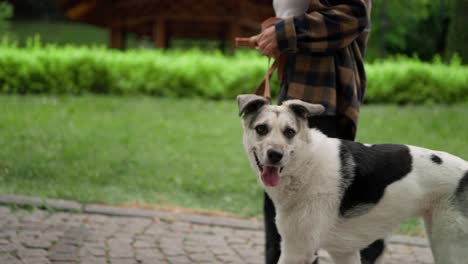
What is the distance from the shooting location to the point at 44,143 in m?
9.12

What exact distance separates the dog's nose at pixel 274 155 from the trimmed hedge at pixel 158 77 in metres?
10.7

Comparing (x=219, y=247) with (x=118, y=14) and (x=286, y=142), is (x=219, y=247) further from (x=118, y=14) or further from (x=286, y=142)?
(x=118, y=14)

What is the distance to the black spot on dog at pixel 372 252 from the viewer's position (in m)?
4.09

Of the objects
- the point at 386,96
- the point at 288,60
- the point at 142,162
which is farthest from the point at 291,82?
the point at 386,96

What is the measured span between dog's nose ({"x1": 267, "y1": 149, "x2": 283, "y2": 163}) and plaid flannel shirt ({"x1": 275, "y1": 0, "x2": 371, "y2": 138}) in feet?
2.32

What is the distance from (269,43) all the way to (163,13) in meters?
15.6

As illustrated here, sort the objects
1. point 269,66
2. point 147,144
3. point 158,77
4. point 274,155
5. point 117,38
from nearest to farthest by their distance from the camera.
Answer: point 274,155 < point 269,66 < point 147,144 < point 158,77 < point 117,38

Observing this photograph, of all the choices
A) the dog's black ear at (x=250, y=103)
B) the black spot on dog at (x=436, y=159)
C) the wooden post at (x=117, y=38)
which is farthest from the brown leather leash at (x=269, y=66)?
the wooden post at (x=117, y=38)

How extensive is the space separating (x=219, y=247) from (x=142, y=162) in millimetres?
3482

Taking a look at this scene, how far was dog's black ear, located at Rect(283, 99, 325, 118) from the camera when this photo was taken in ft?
11.0

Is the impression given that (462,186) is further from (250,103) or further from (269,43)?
(269,43)

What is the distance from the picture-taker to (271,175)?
325cm

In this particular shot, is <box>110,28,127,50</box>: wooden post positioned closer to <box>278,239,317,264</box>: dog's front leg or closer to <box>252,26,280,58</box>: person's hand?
<box>252,26,280,58</box>: person's hand

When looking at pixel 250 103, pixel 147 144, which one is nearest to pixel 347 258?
pixel 250 103
